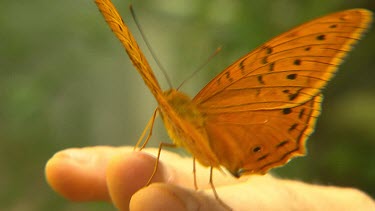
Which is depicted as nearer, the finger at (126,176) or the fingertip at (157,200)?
the fingertip at (157,200)

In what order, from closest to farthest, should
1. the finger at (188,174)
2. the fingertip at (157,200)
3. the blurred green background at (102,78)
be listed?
the fingertip at (157,200), the finger at (188,174), the blurred green background at (102,78)

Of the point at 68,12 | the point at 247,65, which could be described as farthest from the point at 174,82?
the point at 247,65

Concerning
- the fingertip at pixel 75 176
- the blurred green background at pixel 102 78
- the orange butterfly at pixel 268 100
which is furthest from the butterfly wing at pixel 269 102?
the blurred green background at pixel 102 78

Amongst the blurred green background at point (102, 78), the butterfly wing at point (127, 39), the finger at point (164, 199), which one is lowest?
the blurred green background at point (102, 78)

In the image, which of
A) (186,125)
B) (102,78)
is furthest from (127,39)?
(102,78)

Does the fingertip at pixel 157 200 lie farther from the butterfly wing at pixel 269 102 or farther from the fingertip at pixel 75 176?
the fingertip at pixel 75 176

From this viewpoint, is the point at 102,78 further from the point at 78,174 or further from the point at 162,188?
the point at 162,188
